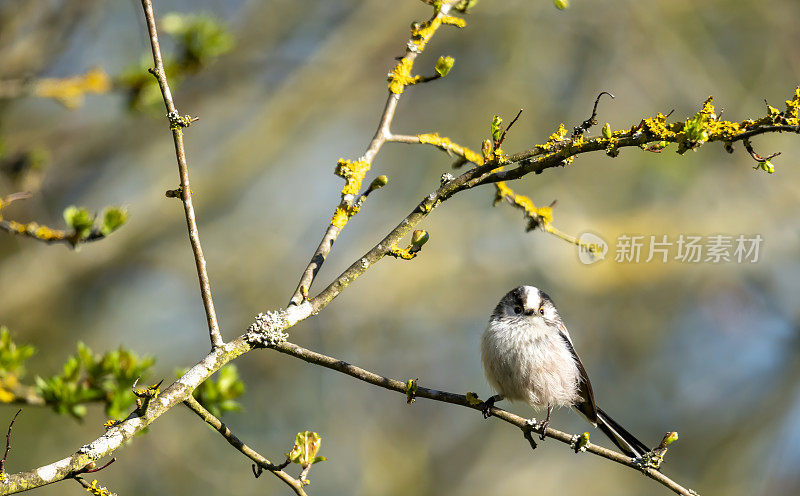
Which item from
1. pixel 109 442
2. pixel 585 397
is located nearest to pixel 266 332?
pixel 109 442

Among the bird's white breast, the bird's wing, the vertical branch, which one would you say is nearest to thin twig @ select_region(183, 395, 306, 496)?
the vertical branch

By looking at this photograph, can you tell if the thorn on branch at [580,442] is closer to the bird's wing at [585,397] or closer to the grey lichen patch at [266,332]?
the grey lichen patch at [266,332]

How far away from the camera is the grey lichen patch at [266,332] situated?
A: 213cm

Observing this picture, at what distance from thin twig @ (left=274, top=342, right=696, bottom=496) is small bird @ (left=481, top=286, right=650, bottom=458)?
3.83 ft

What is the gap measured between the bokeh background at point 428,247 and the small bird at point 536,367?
2.64m

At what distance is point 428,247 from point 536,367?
4775mm

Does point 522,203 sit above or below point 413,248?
above

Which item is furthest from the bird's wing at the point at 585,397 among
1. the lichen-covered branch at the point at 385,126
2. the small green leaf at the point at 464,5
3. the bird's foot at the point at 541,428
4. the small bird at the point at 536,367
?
the small green leaf at the point at 464,5

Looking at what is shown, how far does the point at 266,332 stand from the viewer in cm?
214

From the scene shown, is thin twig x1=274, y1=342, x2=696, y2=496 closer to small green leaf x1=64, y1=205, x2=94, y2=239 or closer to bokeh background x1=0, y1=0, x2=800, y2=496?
small green leaf x1=64, y1=205, x2=94, y2=239

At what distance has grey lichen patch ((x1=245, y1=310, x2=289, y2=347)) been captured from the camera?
213 centimetres

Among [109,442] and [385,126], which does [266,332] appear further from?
[385,126]

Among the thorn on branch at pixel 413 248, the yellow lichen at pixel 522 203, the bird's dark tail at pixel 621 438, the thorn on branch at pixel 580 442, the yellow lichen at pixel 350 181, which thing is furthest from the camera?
the bird's dark tail at pixel 621 438

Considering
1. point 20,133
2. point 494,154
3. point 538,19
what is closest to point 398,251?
point 494,154
